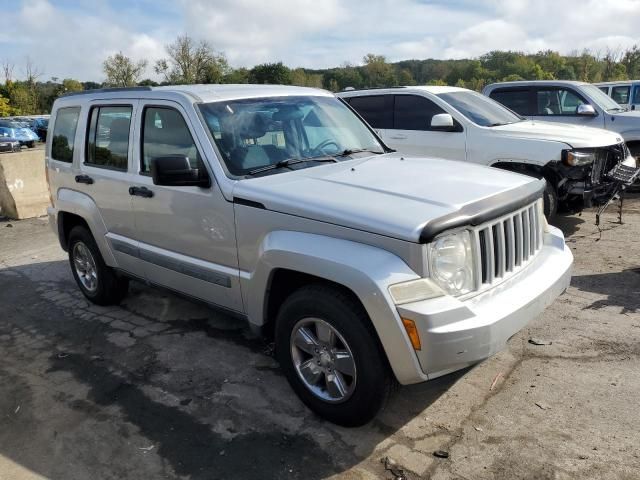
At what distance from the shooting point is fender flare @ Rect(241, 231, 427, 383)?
2621 millimetres

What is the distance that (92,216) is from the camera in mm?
4824

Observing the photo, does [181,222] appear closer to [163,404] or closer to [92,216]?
[163,404]

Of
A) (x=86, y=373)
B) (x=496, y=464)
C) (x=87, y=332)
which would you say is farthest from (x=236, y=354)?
(x=496, y=464)

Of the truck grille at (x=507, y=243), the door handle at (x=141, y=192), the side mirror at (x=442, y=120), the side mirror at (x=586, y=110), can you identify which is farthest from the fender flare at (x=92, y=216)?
the side mirror at (x=586, y=110)

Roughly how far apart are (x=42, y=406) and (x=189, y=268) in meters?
1.31

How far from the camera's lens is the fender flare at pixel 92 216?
15.7ft

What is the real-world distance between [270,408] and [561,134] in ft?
17.6

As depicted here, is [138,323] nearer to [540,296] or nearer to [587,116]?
[540,296]

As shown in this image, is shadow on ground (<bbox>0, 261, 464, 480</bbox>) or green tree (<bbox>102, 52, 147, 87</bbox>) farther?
green tree (<bbox>102, 52, 147, 87</bbox>)

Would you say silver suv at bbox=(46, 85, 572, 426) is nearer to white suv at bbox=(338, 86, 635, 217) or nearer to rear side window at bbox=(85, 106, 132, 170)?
rear side window at bbox=(85, 106, 132, 170)

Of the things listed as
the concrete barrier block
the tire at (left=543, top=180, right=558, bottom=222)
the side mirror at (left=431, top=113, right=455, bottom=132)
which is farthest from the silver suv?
the concrete barrier block

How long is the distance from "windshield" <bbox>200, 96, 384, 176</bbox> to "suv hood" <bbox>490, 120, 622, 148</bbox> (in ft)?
10.4

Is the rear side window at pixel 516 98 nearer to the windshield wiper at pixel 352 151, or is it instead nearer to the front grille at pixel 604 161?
the front grille at pixel 604 161

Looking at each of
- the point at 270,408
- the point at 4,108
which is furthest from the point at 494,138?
the point at 4,108
